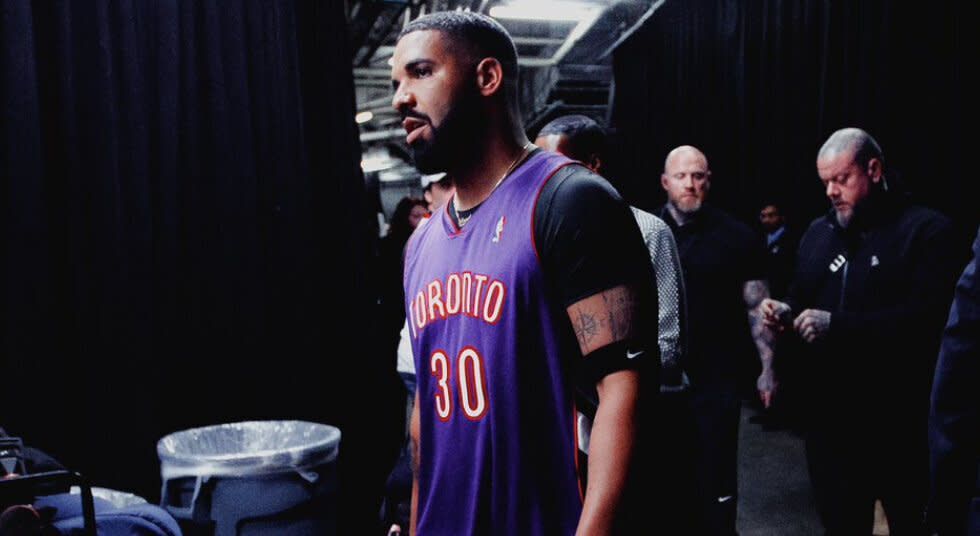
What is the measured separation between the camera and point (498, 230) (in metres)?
1.41

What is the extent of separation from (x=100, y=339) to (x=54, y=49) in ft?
3.99

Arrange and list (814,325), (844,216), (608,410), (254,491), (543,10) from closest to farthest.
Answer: (608,410), (254,491), (814,325), (844,216), (543,10)

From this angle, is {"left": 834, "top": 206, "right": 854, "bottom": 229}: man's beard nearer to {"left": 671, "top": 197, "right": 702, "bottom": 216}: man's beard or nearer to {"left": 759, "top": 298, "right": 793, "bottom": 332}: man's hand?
{"left": 759, "top": 298, "right": 793, "bottom": 332}: man's hand

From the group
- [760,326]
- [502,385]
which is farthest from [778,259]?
[502,385]

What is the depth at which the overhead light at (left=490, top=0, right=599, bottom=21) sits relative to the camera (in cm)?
715

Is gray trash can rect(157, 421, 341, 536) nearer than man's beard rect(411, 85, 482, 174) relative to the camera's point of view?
No

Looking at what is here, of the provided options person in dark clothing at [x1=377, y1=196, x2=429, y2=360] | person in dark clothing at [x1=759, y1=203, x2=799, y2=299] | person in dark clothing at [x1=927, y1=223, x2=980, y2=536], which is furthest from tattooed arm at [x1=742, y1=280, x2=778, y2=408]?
person in dark clothing at [x1=759, y1=203, x2=799, y2=299]

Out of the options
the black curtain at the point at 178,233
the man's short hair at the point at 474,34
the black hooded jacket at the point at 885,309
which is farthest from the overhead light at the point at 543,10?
the man's short hair at the point at 474,34

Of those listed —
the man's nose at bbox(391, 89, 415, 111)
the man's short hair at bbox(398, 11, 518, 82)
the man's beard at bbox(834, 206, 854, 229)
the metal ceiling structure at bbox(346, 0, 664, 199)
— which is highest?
the metal ceiling structure at bbox(346, 0, 664, 199)

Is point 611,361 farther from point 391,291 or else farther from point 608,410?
point 391,291

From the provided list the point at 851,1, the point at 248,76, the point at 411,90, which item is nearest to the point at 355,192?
the point at 248,76

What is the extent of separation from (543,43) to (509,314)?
8070 millimetres

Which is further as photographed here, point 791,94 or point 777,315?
point 791,94

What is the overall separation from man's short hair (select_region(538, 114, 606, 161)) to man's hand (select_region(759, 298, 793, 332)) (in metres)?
1.09
